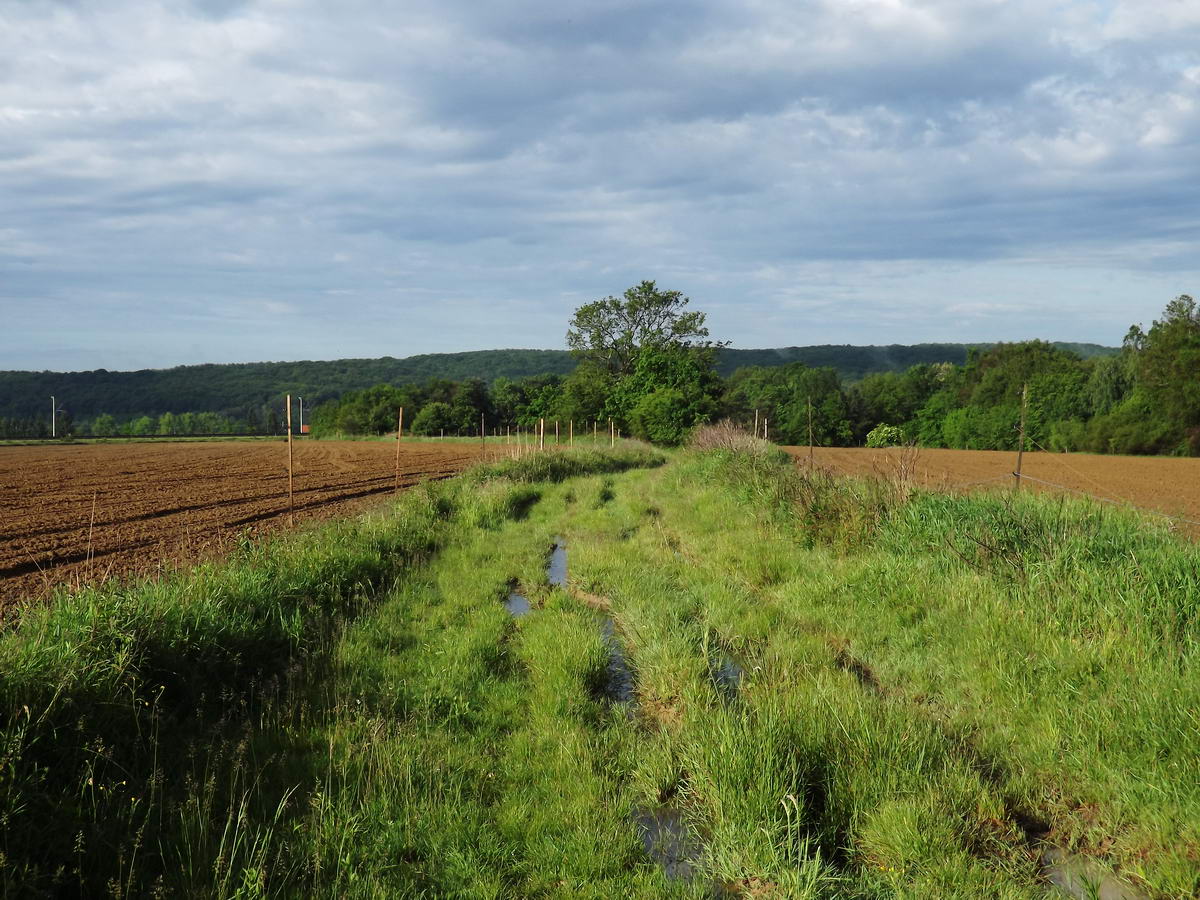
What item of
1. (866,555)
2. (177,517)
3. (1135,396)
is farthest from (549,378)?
(866,555)

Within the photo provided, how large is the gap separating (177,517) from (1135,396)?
61.3 metres

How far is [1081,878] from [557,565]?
26.9 ft

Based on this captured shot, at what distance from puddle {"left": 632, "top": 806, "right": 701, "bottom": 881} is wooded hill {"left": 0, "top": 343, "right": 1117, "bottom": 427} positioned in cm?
9138

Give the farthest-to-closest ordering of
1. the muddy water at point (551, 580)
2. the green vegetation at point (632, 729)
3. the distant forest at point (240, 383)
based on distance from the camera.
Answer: the distant forest at point (240, 383) → the muddy water at point (551, 580) → the green vegetation at point (632, 729)

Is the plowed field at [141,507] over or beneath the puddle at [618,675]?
over

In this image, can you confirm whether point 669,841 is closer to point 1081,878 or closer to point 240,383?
point 1081,878

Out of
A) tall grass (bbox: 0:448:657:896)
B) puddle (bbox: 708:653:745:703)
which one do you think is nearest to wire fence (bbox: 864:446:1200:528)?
puddle (bbox: 708:653:745:703)

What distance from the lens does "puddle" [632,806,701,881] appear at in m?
3.67

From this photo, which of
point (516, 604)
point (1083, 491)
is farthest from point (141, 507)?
point (1083, 491)

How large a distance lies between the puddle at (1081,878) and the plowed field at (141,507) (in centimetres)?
717

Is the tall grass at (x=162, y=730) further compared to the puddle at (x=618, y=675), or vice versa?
the puddle at (x=618, y=675)

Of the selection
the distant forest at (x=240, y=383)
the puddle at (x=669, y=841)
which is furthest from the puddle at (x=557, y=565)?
the distant forest at (x=240, y=383)

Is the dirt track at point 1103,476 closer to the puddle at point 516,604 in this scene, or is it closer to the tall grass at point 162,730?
the puddle at point 516,604

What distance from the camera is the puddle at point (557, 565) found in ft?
32.2
